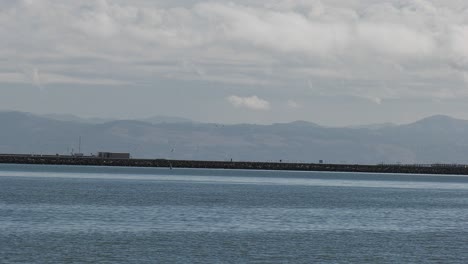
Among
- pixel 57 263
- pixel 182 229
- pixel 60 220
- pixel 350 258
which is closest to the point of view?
pixel 57 263

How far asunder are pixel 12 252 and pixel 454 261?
2924cm

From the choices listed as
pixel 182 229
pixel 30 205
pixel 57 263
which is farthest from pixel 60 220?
pixel 57 263

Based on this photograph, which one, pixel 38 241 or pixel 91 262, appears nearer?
pixel 91 262

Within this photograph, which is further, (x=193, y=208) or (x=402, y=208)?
(x=402, y=208)

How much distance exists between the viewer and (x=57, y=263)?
2334 inches

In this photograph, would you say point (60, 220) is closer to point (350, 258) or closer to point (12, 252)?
point (12, 252)

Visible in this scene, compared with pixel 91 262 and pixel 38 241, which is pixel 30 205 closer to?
pixel 38 241

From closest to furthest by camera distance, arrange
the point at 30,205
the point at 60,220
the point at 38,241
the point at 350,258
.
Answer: the point at 350,258
the point at 38,241
the point at 60,220
the point at 30,205

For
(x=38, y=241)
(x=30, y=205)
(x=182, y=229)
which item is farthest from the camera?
(x=30, y=205)

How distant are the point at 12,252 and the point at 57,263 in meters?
4.62

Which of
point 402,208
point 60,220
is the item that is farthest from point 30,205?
point 402,208

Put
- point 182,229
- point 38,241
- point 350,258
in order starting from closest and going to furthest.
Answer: point 350,258 < point 38,241 < point 182,229

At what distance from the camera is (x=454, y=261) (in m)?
64.6

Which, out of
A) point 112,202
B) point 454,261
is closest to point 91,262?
point 454,261
